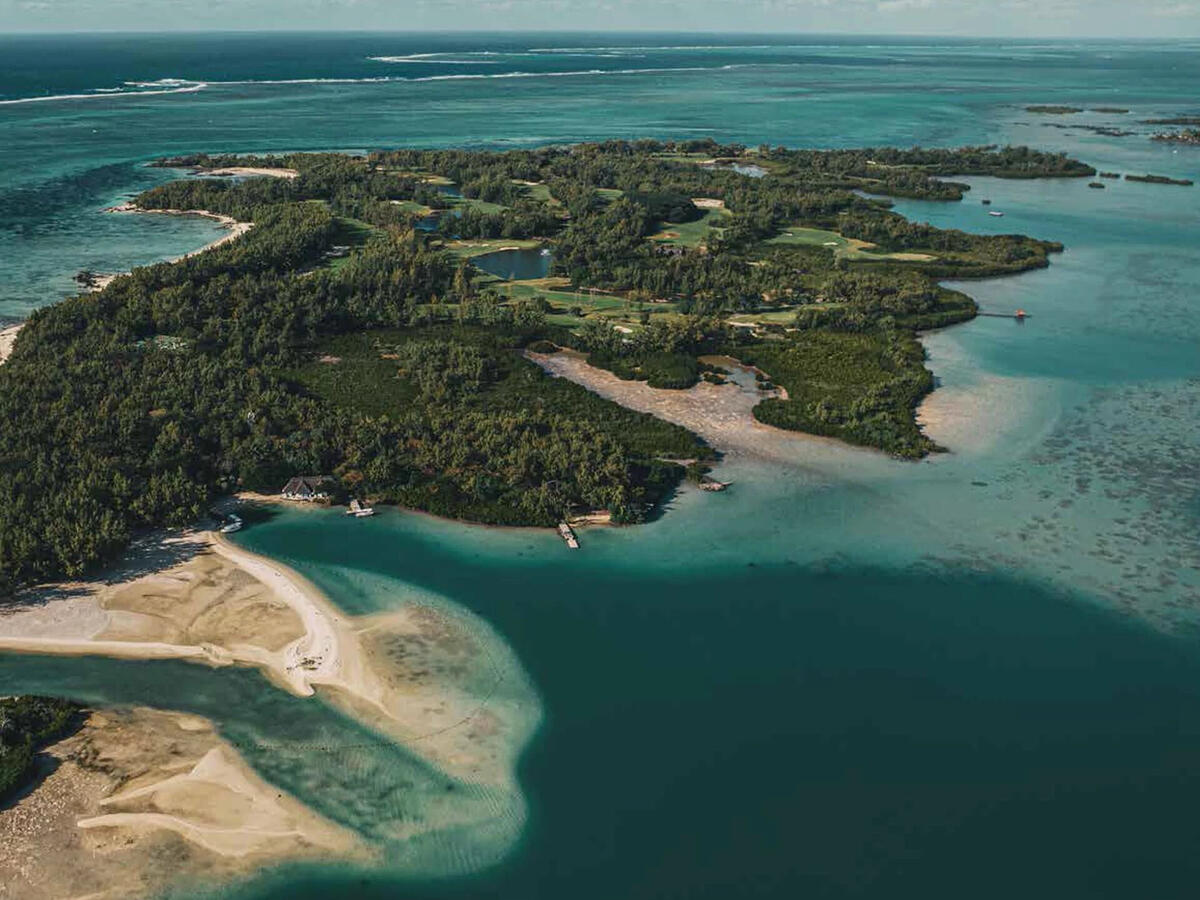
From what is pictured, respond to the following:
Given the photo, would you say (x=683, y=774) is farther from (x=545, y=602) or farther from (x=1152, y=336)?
(x=1152, y=336)

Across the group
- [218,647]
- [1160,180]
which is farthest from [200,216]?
[1160,180]

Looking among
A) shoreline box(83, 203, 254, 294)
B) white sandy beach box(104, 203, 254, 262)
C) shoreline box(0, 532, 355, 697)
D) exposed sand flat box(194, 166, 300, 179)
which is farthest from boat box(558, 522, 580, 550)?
exposed sand flat box(194, 166, 300, 179)

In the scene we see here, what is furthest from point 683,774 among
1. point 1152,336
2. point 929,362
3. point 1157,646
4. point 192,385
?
point 1152,336

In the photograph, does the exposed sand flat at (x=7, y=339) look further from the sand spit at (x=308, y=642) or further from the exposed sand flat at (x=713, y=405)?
the exposed sand flat at (x=713, y=405)

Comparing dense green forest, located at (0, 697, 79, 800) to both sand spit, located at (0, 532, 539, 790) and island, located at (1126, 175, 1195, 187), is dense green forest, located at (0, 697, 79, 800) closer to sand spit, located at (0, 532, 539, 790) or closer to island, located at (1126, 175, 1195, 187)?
sand spit, located at (0, 532, 539, 790)

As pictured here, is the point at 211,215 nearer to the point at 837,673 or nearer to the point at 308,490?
the point at 308,490

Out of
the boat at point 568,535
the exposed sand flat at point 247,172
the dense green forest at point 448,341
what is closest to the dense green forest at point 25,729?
the dense green forest at point 448,341
